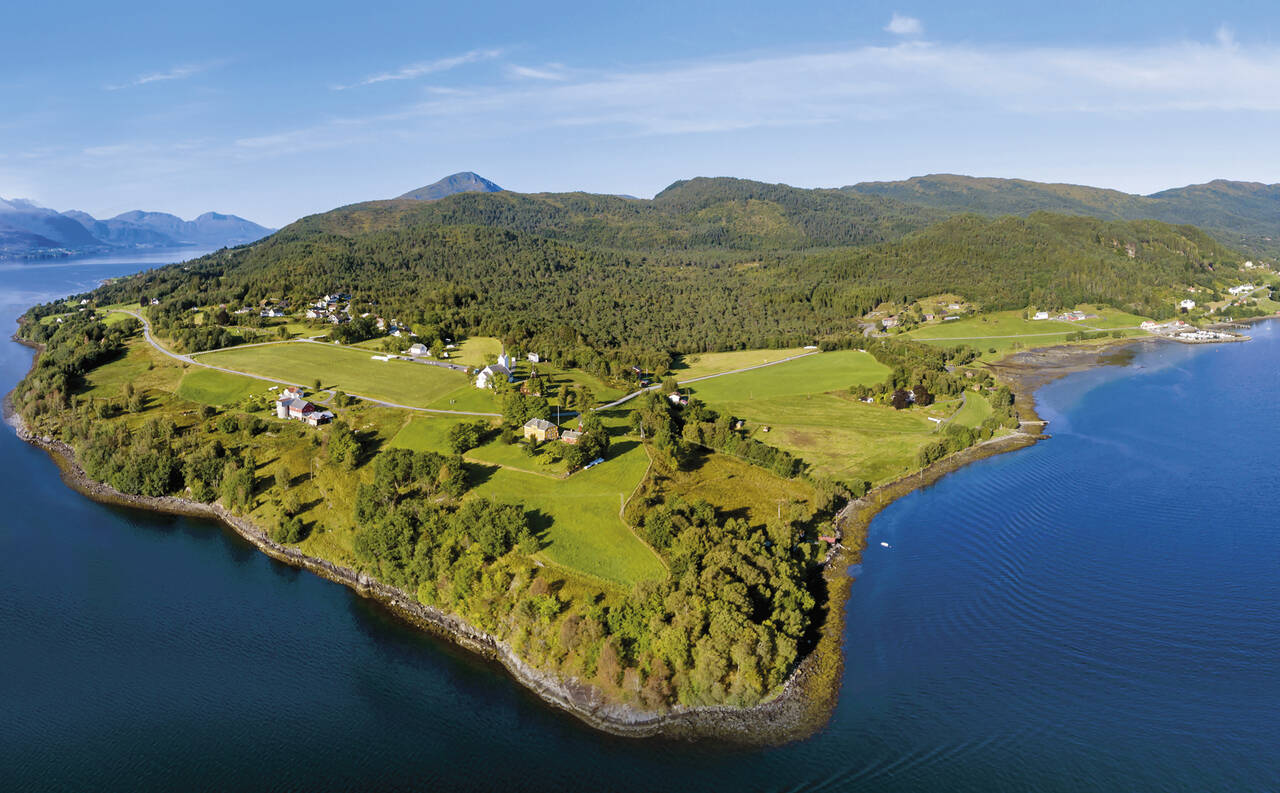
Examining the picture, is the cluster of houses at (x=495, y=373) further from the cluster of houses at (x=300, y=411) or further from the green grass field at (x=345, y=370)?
the cluster of houses at (x=300, y=411)

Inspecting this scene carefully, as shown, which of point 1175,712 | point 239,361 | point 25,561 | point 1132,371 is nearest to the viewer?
point 1175,712

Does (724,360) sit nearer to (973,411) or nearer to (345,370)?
(973,411)

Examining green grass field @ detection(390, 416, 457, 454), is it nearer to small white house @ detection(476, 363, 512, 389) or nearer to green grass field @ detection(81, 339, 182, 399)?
small white house @ detection(476, 363, 512, 389)

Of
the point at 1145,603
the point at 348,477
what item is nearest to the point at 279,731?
the point at 348,477

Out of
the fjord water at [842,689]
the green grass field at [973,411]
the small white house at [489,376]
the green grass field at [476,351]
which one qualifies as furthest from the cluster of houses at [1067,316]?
the small white house at [489,376]

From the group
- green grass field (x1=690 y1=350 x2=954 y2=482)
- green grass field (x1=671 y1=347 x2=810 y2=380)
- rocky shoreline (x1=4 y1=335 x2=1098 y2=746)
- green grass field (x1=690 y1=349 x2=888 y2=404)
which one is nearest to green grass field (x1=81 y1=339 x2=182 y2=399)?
rocky shoreline (x1=4 y1=335 x2=1098 y2=746)

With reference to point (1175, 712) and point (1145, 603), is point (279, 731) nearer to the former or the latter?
point (1175, 712)

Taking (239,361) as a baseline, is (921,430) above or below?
below
